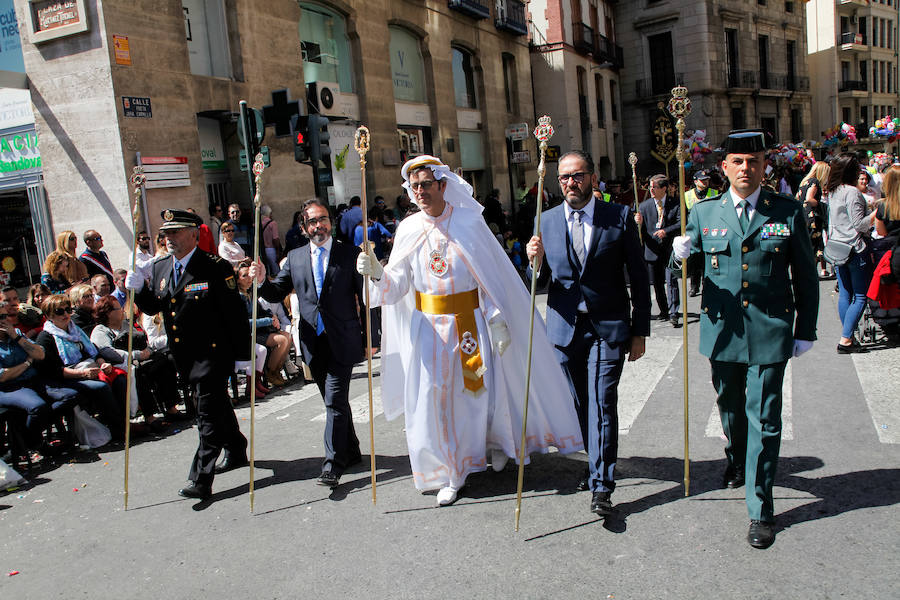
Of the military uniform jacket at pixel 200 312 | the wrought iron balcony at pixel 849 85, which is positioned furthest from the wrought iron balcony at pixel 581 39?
the military uniform jacket at pixel 200 312

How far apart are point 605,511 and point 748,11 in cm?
4373

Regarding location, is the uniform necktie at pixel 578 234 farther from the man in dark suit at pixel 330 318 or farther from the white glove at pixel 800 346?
the man in dark suit at pixel 330 318

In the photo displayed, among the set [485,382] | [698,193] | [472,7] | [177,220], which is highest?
[472,7]

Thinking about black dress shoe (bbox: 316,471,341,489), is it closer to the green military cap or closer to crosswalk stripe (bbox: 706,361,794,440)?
the green military cap

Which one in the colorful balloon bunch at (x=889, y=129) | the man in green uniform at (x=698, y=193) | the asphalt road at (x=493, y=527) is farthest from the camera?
the colorful balloon bunch at (x=889, y=129)

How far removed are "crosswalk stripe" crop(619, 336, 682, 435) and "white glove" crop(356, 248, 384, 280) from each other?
241 centimetres

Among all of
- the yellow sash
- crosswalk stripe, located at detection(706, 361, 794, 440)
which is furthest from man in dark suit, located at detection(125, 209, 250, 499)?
crosswalk stripe, located at detection(706, 361, 794, 440)

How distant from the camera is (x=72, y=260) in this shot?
32.7ft

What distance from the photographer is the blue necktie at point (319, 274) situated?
5.44m

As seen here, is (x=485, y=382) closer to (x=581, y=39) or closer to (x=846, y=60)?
(x=581, y=39)

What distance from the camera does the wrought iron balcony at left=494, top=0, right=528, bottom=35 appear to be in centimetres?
2484

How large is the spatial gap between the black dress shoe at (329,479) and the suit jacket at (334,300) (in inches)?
31.5

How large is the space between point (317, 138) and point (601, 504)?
807cm

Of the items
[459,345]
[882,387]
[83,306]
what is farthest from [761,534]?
[83,306]
